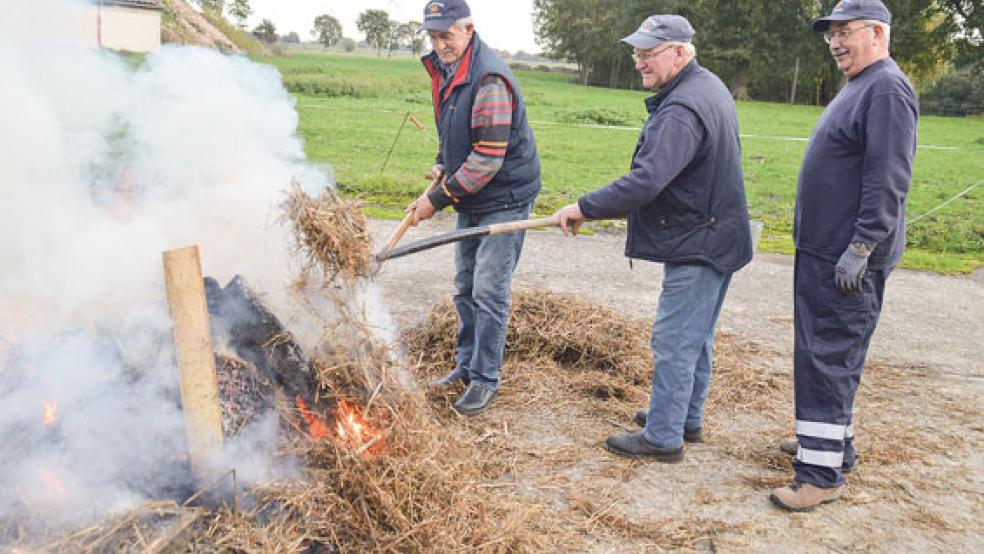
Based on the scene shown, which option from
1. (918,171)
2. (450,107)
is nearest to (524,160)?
(450,107)

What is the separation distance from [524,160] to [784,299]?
391 cm

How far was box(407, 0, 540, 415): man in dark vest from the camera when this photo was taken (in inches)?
162

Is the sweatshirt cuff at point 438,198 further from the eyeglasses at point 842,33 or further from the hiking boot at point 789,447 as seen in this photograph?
the hiking boot at point 789,447

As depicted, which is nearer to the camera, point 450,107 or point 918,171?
point 450,107

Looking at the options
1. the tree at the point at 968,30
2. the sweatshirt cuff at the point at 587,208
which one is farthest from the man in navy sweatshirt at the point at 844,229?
the tree at the point at 968,30

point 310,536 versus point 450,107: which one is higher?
point 450,107

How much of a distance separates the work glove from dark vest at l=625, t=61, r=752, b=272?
52cm

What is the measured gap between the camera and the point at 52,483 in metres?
2.78

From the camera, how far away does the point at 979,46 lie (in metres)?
41.0

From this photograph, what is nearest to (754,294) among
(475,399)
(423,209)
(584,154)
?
(475,399)

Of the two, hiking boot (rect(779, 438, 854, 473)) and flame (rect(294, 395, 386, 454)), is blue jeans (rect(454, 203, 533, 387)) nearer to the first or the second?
flame (rect(294, 395, 386, 454))

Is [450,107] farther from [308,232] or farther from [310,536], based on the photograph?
[310,536]

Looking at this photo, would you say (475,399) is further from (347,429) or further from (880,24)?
(880,24)

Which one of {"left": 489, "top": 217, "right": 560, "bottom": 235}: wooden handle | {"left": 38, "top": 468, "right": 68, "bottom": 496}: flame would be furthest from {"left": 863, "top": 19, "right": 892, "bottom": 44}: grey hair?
{"left": 38, "top": 468, "right": 68, "bottom": 496}: flame
